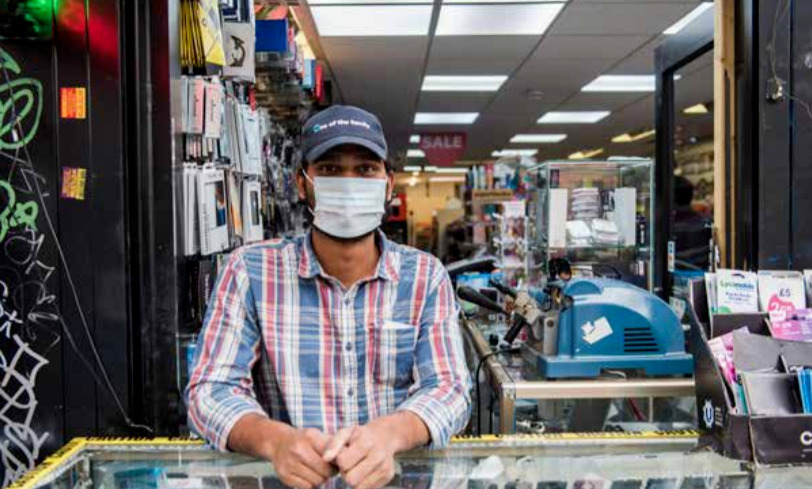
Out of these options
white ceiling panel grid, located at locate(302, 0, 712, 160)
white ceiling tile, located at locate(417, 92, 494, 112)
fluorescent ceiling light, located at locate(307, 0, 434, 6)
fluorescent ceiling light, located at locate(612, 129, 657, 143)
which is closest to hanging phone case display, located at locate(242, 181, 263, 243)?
fluorescent ceiling light, located at locate(307, 0, 434, 6)

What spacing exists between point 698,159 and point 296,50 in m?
10.2

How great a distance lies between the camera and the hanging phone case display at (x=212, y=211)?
2.38 m

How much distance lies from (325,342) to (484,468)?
1.37 feet

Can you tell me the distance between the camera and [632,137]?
12.0 metres

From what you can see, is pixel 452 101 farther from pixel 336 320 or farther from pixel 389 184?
pixel 336 320

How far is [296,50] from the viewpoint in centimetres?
381

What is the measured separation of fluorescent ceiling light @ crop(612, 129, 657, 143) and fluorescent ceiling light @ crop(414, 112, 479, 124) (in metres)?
3.16

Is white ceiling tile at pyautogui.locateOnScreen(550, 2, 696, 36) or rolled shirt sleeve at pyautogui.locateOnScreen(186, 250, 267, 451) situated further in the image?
white ceiling tile at pyautogui.locateOnScreen(550, 2, 696, 36)

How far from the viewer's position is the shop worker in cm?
141

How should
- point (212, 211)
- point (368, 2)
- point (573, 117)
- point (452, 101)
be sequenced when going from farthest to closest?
1. point (573, 117)
2. point (452, 101)
3. point (368, 2)
4. point (212, 211)

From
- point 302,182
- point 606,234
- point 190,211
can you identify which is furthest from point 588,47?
point 302,182

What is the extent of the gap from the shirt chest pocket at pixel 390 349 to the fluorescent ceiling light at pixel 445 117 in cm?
831

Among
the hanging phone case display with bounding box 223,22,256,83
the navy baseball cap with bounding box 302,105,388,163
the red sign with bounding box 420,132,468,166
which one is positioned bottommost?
the navy baseball cap with bounding box 302,105,388,163

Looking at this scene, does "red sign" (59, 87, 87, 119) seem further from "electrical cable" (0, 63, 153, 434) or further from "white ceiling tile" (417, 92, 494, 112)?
"white ceiling tile" (417, 92, 494, 112)
